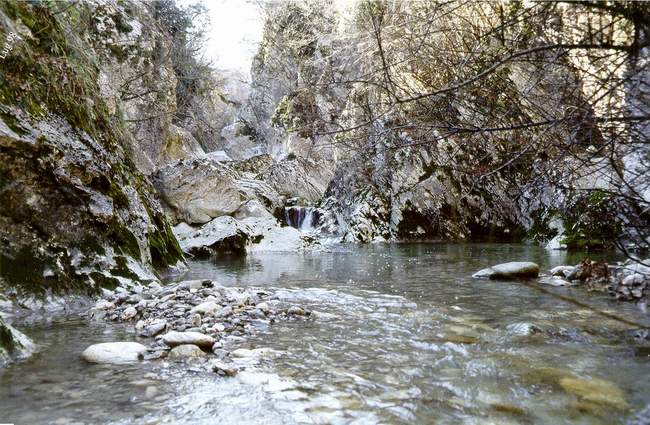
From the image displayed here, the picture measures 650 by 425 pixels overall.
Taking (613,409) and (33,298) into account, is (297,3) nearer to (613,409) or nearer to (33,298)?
(33,298)

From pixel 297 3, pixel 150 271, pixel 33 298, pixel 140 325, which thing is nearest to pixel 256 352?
pixel 140 325

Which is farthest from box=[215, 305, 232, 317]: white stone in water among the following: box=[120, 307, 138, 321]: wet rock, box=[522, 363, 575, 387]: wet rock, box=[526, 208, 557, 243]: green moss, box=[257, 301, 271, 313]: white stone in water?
box=[526, 208, 557, 243]: green moss

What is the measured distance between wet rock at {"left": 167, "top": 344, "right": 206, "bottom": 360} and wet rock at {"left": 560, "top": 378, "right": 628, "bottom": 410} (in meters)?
1.89

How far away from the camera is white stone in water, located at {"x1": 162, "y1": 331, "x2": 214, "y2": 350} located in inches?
113

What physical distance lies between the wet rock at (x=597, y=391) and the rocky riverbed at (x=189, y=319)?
62.1 inches

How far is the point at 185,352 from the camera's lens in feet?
9.04

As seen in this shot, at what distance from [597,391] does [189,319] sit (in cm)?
252

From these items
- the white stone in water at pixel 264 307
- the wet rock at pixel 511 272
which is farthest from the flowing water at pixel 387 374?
the wet rock at pixel 511 272

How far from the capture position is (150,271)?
18.0ft

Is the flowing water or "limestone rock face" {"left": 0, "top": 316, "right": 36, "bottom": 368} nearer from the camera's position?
the flowing water

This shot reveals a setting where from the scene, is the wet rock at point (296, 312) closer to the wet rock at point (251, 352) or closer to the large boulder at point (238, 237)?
the wet rock at point (251, 352)

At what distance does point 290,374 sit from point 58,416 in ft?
3.41

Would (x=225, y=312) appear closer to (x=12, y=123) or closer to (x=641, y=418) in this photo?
(x=12, y=123)

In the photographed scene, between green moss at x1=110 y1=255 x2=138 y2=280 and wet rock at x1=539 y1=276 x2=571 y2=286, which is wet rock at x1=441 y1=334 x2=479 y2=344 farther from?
green moss at x1=110 y1=255 x2=138 y2=280
